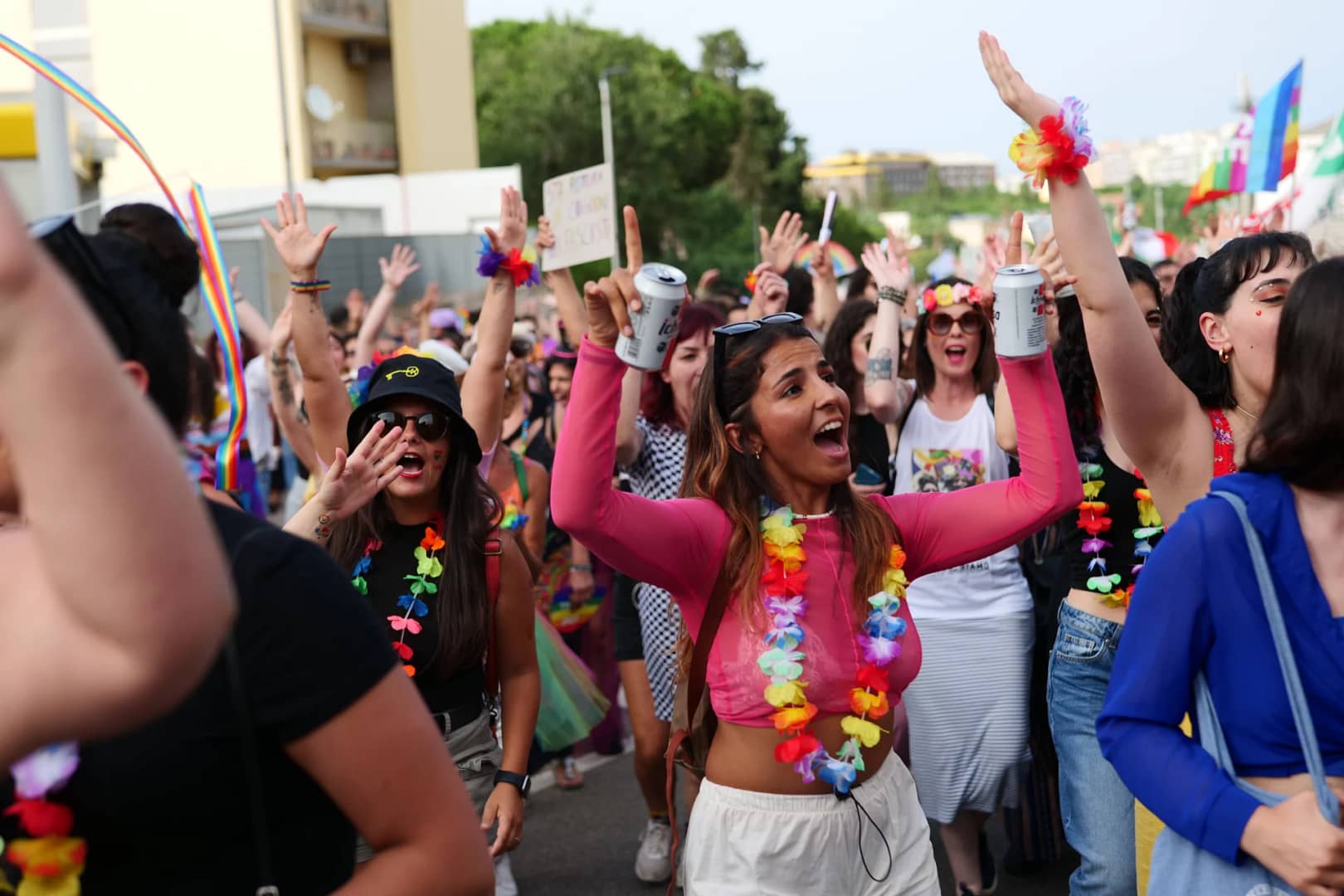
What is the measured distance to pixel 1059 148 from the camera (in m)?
2.77

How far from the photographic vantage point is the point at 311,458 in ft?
19.4

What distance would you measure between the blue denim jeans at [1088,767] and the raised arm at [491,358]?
1.90 meters

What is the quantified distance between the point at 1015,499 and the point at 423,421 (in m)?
1.57

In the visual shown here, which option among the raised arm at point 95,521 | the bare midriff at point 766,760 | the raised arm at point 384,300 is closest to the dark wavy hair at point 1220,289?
the bare midriff at point 766,760

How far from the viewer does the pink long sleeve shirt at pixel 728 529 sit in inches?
111

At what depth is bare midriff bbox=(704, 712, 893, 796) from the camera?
2.95 metres

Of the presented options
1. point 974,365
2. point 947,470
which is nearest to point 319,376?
point 947,470

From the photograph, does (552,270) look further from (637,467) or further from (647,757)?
(647,757)

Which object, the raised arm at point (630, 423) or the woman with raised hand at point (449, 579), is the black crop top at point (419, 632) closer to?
the woman with raised hand at point (449, 579)

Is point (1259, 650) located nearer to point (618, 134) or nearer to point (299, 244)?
point (299, 244)

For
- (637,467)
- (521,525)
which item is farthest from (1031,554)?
(521,525)

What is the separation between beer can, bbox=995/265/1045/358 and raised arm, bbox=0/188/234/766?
2.16 metres

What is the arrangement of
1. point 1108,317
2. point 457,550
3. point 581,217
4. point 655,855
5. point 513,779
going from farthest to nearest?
point 581,217
point 655,855
point 457,550
point 513,779
point 1108,317

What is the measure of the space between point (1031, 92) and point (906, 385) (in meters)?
2.86
